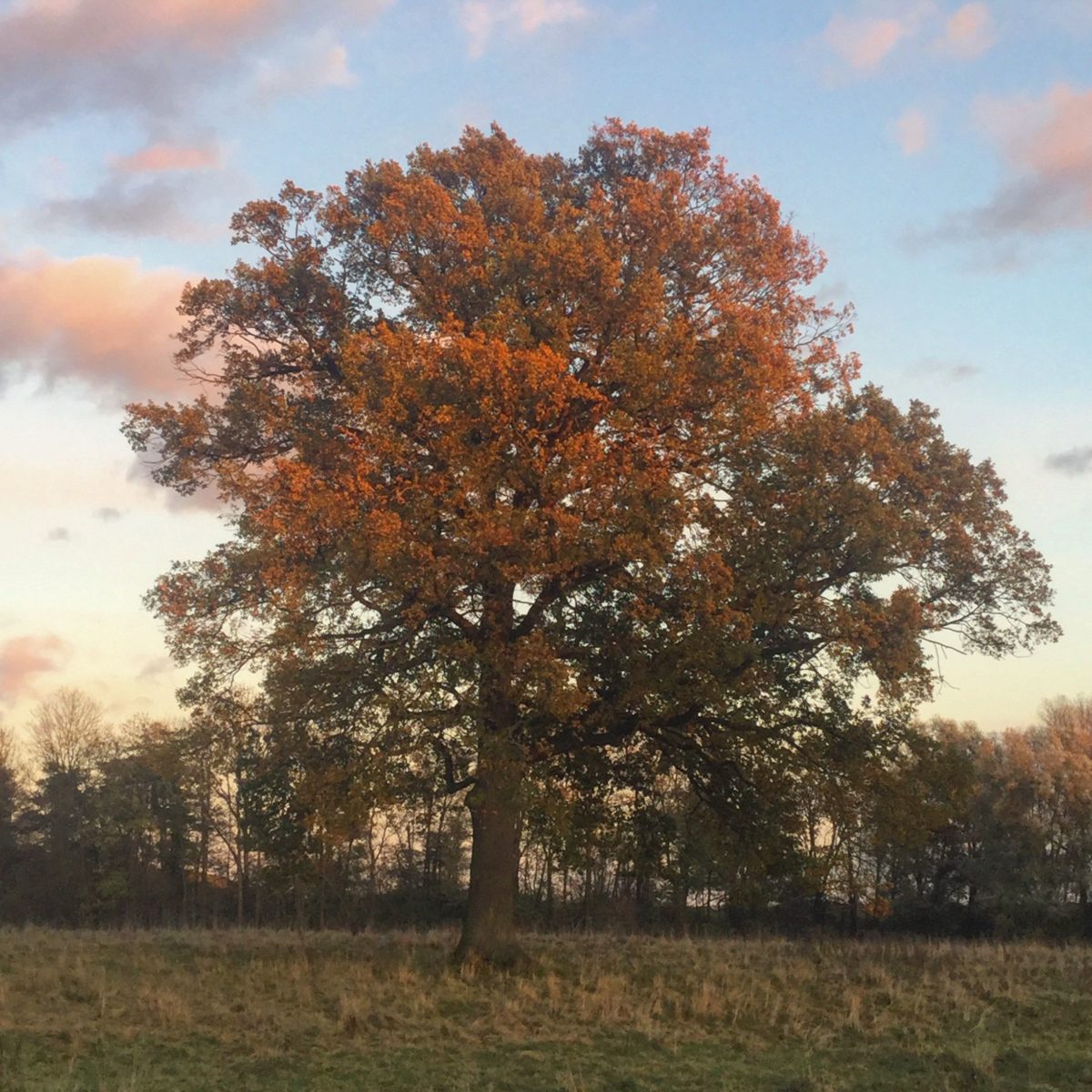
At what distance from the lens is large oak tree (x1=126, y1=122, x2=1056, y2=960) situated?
16703mm

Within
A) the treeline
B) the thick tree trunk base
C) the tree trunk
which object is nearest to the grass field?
the thick tree trunk base

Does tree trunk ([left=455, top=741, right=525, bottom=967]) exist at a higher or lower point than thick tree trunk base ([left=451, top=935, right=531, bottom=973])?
higher

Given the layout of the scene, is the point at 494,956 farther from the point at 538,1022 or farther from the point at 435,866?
the point at 435,866

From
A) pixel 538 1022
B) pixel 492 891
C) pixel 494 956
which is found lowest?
pixel 538 1022

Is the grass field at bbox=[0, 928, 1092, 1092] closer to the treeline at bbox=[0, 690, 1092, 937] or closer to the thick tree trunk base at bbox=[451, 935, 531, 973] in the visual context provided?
the thick tree trunk base at bbox=[451, 935, 531, 973]

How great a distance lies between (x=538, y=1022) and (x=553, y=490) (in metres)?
7.11

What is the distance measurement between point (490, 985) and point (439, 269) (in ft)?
37.4

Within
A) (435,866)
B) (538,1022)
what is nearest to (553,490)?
(538,1022)

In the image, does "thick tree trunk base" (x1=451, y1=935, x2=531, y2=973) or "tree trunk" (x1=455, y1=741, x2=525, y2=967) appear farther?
"tree trunk" (x1=455, y1=741, x2=525, y2=967)

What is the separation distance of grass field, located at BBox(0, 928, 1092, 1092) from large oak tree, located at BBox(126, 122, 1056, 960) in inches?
115

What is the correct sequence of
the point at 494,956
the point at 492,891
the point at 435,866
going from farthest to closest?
the point at 435,866 < the point at 492,891 < the point at 494,956

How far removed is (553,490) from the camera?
16.6m

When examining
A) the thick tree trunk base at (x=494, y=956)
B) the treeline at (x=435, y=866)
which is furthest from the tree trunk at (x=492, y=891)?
the treeline at (x=435, y=866)

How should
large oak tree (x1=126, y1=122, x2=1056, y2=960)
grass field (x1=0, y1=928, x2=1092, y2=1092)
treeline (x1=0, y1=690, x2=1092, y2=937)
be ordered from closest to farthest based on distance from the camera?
1. grass field (x1=0, y1=928, x2=1092, y2=1092)
2. large oak tree (x1=126, y1=122, x2=1056, y2=960)
3. treeline (x1=0, y1=690, x2=1092, y2=937)
